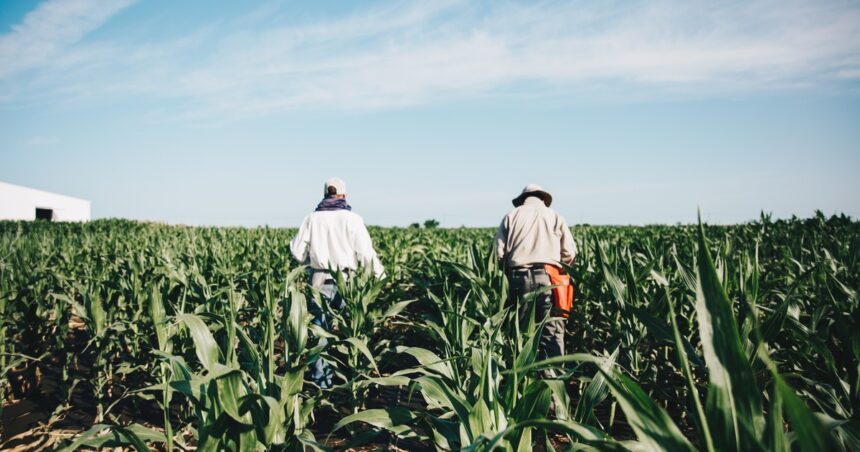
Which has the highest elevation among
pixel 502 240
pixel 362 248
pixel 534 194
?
pixel 534 194

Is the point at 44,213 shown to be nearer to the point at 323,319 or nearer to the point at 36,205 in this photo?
the point at 36,205

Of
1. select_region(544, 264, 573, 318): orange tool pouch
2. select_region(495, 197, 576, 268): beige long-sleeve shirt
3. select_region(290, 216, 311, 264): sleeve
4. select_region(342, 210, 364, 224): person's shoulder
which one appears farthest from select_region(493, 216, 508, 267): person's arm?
select_region(290, 216, 311, 264): sleeve

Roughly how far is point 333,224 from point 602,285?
2.80 meters

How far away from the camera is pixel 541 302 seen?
4184mm

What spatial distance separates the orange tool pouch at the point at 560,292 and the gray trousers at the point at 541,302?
0.05m

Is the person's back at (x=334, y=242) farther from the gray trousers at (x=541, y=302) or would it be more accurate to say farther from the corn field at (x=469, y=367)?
the gray trousers at (x=541, y=302)

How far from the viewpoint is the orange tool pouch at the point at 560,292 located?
400cm

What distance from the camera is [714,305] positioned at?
2.97ft

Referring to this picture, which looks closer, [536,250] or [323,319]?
[323,319]

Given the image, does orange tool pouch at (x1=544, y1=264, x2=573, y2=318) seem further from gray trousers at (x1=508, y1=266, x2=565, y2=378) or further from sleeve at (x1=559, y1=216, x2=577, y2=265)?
sleeve at (x1=559, y1=216, x2=577, y2=265)

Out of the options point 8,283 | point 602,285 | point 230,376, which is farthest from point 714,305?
point 8,283

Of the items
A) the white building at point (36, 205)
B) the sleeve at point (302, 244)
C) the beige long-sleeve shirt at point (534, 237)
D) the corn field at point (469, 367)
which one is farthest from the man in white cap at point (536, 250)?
the white building at point (36, 205)

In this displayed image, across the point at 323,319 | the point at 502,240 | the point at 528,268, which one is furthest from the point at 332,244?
the point at 528,268

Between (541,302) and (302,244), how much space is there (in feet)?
8.10
